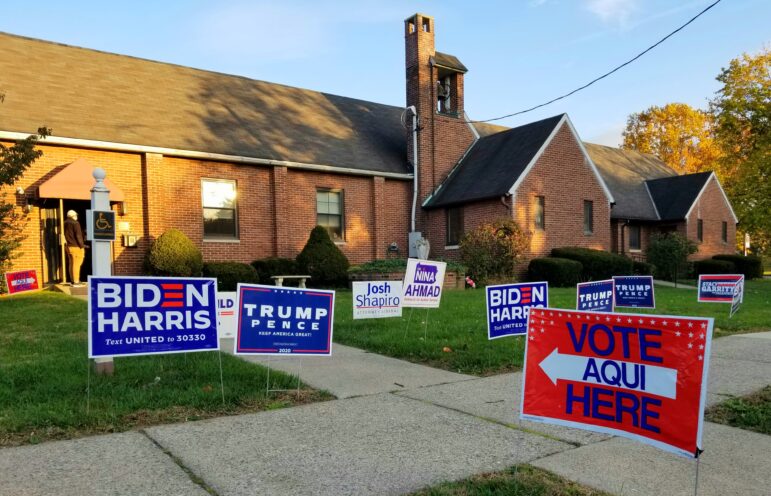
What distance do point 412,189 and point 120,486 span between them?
66.7 feet

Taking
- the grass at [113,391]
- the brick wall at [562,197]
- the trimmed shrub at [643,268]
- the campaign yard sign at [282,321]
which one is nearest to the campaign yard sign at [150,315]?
the campaign yard sign at [282,321]

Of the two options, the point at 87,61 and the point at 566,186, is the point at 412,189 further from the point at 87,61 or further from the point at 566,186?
the point at 87,61

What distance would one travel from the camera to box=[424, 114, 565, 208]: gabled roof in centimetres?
2150

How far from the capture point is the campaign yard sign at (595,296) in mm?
8102

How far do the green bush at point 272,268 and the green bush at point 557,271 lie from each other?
8.79 metres

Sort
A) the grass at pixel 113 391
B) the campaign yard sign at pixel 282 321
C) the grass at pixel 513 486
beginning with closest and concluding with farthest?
the grass at pixel 513 486 < the grass at pixel 113 391 < the campaign yard sign at pixel 282 321

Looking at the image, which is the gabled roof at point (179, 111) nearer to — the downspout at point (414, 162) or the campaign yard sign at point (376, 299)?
the downspout at point (414, 162)

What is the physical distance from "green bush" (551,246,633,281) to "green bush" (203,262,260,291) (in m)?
11.9

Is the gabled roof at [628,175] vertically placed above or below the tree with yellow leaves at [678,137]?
below

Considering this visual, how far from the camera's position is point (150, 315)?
18.0ft

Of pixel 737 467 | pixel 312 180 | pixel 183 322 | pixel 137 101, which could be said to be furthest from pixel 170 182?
pixel 737 467

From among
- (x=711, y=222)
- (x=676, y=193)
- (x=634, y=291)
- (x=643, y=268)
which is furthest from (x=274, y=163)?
(x=711, y=222)

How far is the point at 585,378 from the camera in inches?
137

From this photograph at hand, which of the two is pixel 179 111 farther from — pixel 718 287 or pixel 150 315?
pixel 718 287
